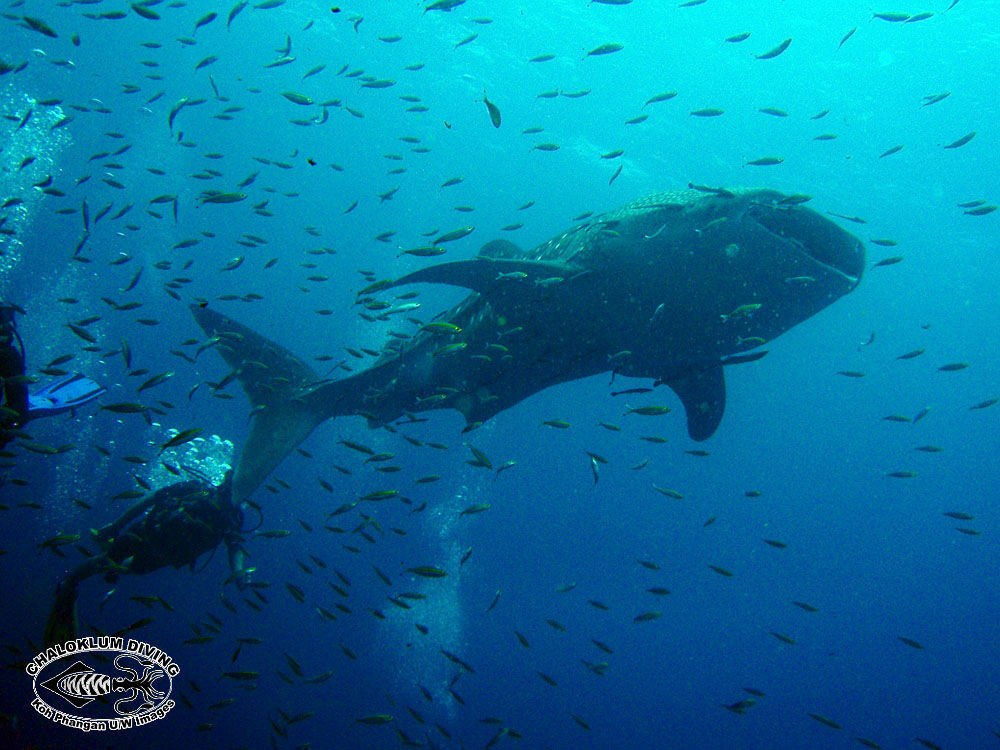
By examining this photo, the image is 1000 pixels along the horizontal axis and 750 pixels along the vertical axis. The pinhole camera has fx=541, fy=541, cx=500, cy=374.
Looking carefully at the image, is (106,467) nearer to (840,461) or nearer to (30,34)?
(30,34)

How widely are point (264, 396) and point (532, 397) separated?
39079mm

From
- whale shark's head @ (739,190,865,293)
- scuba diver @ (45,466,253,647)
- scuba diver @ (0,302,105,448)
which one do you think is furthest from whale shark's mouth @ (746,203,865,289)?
scuba diver @ (45,466,253,647)

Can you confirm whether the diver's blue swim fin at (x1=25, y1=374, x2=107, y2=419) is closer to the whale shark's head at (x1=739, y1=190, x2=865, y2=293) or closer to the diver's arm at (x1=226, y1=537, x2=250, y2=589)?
the diver's arm at (x1=226, y1=537, x2=250, y2=589)

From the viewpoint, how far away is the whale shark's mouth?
4555 mm

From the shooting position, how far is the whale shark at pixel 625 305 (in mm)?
4734

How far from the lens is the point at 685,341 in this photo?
566 centimetres

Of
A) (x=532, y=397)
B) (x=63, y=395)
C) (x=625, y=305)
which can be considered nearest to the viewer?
(x=625, y=305)

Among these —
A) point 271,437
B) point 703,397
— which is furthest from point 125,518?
point 703,397

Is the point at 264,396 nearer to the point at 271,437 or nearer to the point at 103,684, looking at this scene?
the point at 271,437

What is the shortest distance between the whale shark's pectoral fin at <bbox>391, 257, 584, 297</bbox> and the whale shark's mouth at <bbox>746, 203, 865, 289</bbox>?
1755mm

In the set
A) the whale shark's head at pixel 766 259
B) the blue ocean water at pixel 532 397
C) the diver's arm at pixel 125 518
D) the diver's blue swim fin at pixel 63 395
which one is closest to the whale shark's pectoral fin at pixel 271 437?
the blue ocean water at pixel 532 397

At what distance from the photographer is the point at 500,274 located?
5.80m

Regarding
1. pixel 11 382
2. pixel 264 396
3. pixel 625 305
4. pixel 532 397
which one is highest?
pixel 625 305

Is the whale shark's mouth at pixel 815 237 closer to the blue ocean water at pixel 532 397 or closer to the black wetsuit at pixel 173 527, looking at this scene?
the blue ocean water at pixel 532 397
